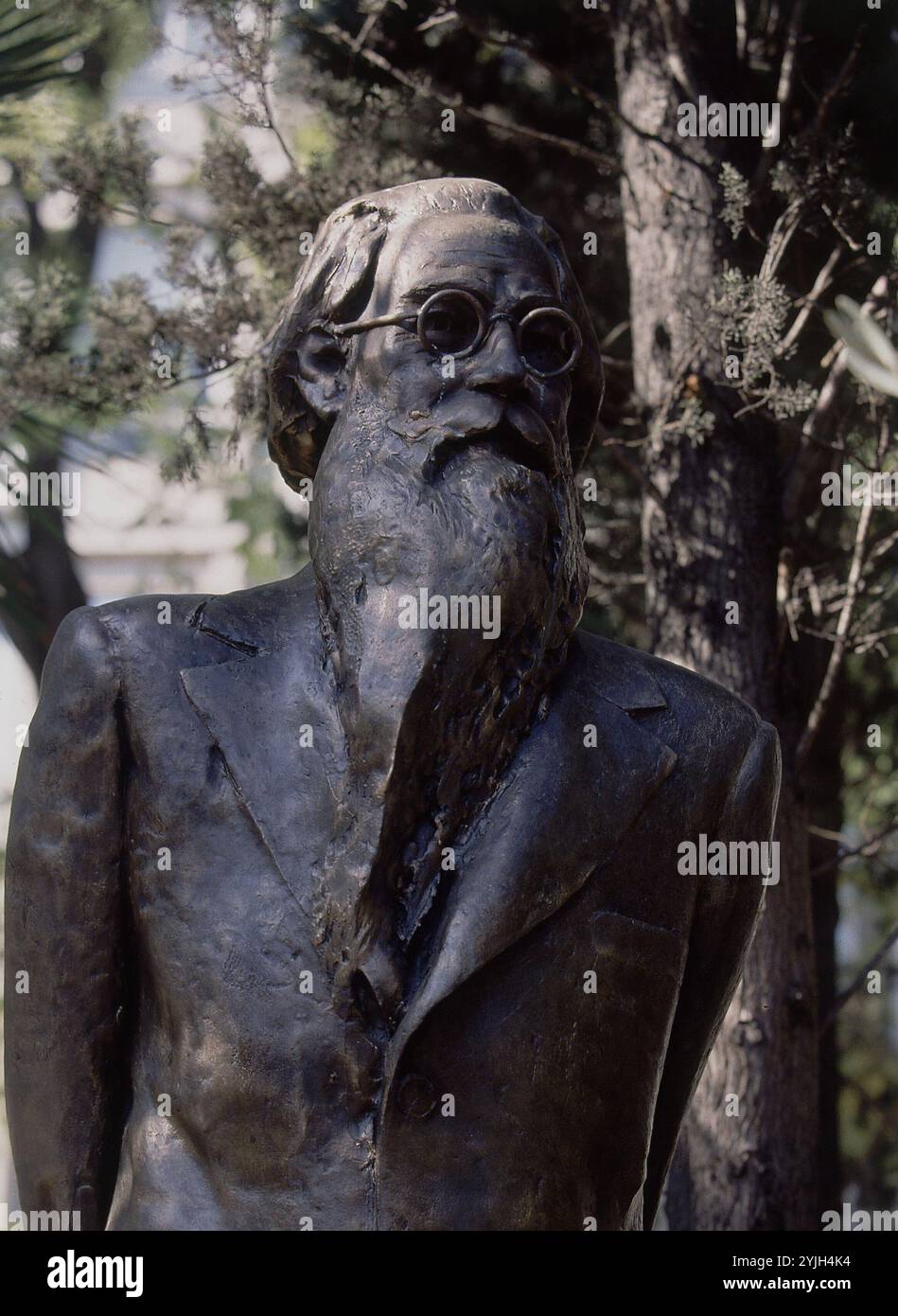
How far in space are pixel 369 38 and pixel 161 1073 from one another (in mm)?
4713

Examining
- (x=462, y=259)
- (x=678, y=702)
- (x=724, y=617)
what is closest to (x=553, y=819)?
(x=678, y=702)

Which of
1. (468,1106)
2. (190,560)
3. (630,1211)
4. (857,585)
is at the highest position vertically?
(190,560)

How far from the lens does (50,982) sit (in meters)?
2.99

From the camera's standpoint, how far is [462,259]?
3.02 metres

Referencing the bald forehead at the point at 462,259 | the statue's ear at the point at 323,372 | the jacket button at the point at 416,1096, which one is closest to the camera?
the jacket button at the point at 416,1096

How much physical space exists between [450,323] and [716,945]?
3.62 ft

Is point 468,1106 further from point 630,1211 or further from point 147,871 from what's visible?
point 147,871

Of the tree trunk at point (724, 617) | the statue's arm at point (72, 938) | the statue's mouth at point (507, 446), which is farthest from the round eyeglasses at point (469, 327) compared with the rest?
the tree trunk at point (724, 617)

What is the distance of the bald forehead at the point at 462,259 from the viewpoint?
301 cm

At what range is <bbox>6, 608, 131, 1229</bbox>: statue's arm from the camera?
2.98 meters

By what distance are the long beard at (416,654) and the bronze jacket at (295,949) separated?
54 mm

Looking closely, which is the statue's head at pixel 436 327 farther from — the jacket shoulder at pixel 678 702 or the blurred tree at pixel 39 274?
the blurred tree at pixel 39 274

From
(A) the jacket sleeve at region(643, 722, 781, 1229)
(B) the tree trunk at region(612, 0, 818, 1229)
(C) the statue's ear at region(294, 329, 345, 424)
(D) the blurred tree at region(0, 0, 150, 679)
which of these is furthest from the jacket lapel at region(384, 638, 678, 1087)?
(D) the blurred tree at region(0, 0, 150, 679)

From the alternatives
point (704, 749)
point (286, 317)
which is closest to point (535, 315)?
point (286, 317)
